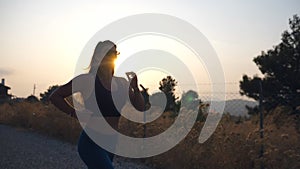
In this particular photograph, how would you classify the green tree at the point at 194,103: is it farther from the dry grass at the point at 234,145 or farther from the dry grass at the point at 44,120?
the dry grass at the point at 44,120

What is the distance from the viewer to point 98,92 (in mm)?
3498

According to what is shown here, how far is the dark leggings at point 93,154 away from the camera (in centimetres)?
350

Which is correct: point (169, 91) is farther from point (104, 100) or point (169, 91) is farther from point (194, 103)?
point (104, 100)

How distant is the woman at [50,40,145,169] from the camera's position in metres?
3.50

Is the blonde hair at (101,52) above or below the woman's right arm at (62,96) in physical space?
above

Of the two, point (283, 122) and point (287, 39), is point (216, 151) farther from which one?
point (287, 39)

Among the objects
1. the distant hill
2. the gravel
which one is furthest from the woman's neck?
the gravel

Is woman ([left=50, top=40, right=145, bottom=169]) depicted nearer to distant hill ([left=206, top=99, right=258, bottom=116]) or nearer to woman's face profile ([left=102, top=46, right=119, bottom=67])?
woman's face profile ([left=102, top=46, right=119, bottom=67])

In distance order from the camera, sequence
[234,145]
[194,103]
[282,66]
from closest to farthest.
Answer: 1. [234,145]
2. [194,103]
3. [282,66]

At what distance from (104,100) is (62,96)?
A: 35cm

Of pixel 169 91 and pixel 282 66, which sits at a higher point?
pixel 282 66

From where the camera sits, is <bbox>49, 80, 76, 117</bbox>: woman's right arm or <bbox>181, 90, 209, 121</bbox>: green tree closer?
<bbox>49, 80, 76, 117</bbox>: woman's right arm

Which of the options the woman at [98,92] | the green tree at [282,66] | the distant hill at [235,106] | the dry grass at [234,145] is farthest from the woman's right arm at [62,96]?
the green tree at [282,66]

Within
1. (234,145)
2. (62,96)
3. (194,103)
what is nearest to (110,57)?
(62,96)
